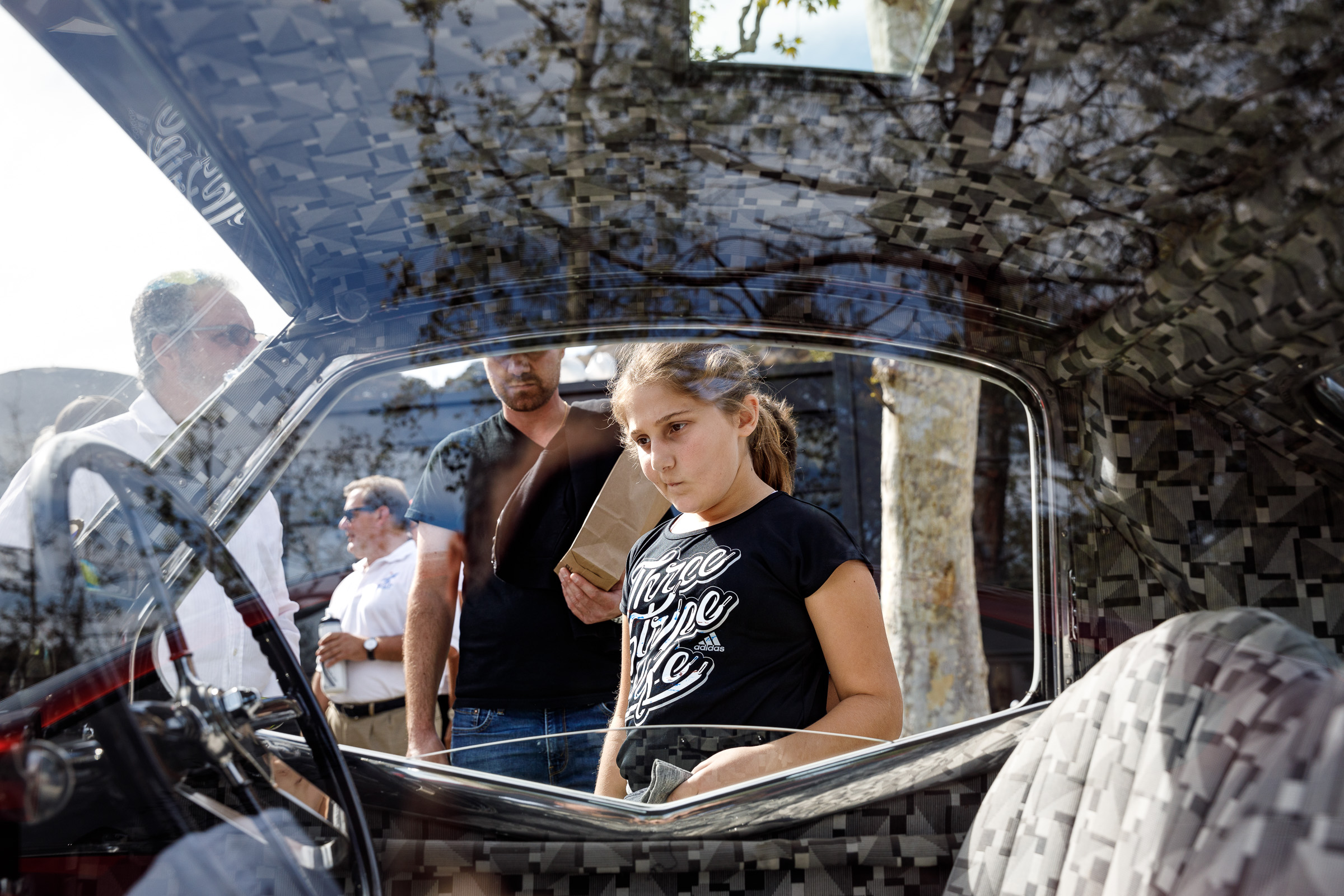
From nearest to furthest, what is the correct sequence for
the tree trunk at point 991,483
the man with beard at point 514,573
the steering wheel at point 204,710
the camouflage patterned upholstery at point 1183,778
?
the camouflage patterned upholstery at point 1183,778 < the steering wheel at point 204,710 < the man with beard at point 514,573 < the tree trunk at point 991,483

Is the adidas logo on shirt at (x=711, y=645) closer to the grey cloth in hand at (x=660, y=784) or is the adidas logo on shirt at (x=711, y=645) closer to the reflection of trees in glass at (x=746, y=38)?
the grey cloth in hand at (x=660, y=784)

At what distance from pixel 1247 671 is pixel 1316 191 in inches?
17.7

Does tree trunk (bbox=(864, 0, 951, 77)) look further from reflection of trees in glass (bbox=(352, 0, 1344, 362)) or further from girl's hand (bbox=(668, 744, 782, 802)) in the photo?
girl's hand (bbox=(668, 744, 782, 802))

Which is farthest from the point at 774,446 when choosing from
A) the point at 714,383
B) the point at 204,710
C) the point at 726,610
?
the point at 204,710

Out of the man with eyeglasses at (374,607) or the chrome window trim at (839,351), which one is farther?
the man with eyeglasses at (374,607)

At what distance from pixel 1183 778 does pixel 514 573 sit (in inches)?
38.1

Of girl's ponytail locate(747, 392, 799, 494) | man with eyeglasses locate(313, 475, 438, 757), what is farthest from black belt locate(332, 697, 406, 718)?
girl's ponytail locate(747, 392, 799, 494)

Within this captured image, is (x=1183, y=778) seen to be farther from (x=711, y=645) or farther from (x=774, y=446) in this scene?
(x=774, y=446)

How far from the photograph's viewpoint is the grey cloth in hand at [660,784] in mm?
1185

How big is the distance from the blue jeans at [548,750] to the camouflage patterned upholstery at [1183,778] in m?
0.47

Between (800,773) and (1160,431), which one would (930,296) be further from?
(800,773)

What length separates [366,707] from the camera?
53.3 inches

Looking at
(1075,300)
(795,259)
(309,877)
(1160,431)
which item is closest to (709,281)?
(795,259)

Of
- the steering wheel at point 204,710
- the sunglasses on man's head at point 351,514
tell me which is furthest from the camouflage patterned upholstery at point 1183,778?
the sunglasses on man's head at point 351,514
